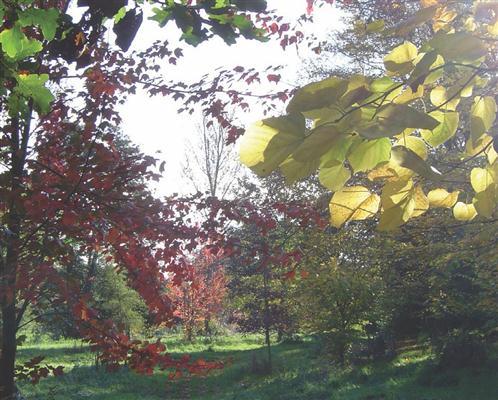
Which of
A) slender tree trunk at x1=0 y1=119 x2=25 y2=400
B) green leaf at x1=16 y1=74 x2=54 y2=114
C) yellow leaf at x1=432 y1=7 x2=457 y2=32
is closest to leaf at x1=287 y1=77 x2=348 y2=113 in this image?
yellow leaf at x1=432 y1=7 x2=457 y2=32

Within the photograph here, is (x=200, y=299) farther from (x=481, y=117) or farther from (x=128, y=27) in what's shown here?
(x=481, y=117)

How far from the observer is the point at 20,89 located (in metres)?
1.47

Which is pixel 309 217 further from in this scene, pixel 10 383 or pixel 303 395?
pixel 303 395

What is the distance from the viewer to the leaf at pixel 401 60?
0.66 metres

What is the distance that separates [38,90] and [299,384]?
11711 mm

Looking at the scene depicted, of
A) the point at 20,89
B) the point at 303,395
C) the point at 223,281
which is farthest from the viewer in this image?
the point at 223,281

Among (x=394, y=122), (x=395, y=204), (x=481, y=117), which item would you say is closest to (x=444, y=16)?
(x=481, y=117)

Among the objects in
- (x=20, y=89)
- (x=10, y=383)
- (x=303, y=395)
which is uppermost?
(x=20, y=89)

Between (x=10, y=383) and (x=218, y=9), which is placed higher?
(x=218, y=9)

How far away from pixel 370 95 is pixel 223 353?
2043 cm

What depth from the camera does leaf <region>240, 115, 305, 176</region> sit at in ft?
1.78

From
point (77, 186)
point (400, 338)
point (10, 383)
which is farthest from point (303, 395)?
point (77, 186)

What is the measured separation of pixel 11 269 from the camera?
12.5 ft

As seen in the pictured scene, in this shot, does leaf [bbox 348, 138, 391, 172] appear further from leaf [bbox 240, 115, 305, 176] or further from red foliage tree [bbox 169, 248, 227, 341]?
red foliage tree [bbox 169, 248, 227, 341]
